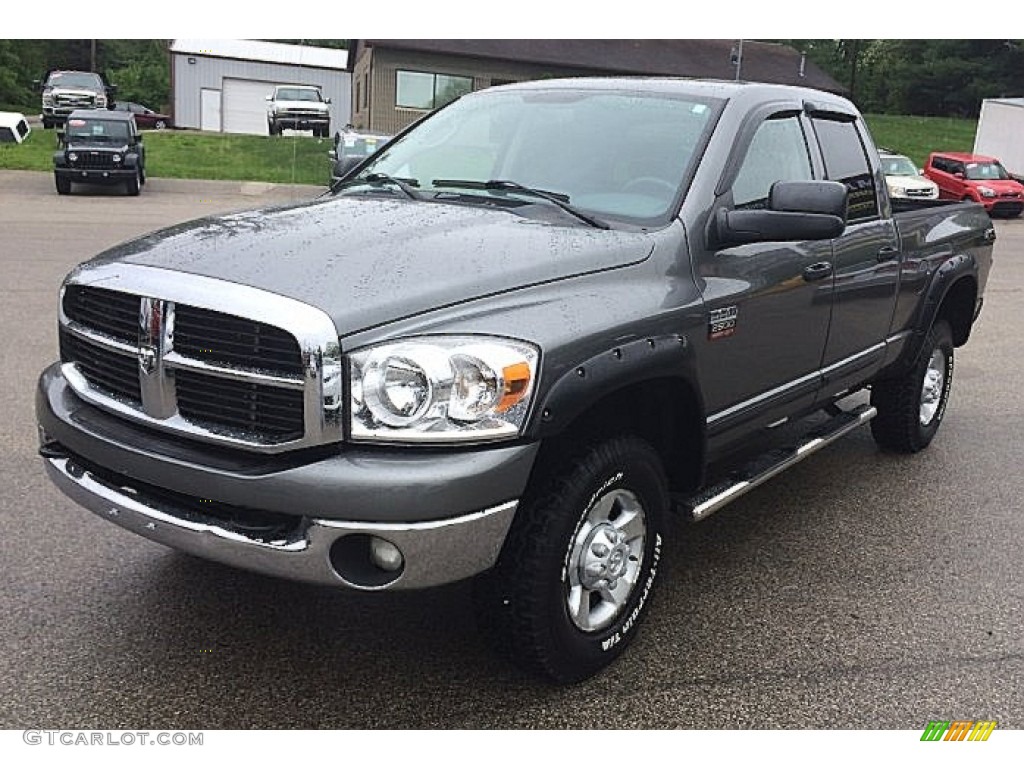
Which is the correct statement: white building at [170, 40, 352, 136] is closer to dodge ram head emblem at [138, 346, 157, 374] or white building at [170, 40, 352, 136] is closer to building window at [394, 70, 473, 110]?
building window at [394, 70, 473, 110]

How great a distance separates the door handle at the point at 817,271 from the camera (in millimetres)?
4113

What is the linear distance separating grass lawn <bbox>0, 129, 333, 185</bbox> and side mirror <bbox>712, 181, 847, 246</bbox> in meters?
23.9

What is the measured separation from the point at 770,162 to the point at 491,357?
197 centimetres

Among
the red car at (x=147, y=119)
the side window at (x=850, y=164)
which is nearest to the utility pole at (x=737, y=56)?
the side window at (x=850, y=164)

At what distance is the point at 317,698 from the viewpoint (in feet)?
10.2

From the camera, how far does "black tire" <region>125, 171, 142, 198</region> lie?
21.2 m

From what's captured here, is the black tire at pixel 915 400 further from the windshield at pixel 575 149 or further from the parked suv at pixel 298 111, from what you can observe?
the parked suv at pixel 298 111

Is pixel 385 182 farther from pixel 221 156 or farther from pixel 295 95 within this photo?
pixel 295 95

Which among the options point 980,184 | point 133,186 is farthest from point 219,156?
point 980,184

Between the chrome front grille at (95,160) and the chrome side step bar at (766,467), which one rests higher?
the chrome side step bar at (766,467)

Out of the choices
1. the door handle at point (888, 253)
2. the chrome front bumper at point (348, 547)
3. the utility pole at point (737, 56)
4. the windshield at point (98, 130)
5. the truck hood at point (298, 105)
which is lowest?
the chrome front bumper at point (348, 547)

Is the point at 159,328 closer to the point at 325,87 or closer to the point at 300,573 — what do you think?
the point at 300,573

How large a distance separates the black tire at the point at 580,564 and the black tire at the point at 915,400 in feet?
9.04

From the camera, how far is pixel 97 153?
20.5 metres
